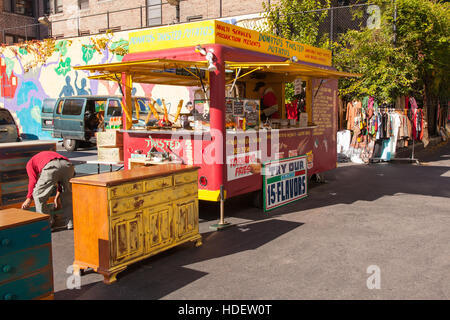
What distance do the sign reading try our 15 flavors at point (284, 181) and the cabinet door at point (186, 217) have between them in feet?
8.02

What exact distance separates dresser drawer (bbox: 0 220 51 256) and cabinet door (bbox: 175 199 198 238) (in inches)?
78.8

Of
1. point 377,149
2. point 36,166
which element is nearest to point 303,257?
point 36,166

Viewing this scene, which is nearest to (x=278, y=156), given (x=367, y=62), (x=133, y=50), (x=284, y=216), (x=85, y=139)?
(x=284, y=216)

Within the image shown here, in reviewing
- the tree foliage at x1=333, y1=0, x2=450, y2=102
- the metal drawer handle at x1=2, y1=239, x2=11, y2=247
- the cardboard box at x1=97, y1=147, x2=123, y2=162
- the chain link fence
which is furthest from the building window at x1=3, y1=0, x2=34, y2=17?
the metal drawer handle at x1=2, y1=239, x2=11, y2=247

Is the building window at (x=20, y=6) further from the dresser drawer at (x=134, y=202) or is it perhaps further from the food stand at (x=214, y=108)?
the dresser drawer at (x=134, y=202)

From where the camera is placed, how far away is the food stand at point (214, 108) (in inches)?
292

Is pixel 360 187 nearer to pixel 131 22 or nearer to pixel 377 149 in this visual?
pixel 377 149

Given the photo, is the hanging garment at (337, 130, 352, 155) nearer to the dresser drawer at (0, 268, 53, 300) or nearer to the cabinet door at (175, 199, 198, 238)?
the cabinet door at (175, 199, 198, 238)

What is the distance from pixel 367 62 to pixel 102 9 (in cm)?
2095

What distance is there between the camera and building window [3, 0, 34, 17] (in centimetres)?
3528

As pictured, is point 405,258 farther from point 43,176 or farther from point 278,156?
point 43,176

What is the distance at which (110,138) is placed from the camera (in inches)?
362

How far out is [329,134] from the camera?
11.7 m

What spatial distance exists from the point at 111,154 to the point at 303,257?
5092 millimetres
